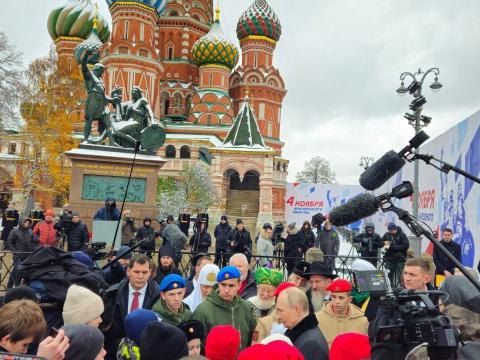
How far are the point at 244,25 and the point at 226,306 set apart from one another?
1870 inches

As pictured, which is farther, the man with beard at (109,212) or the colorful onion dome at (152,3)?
the colorful onion dome at (152,3)

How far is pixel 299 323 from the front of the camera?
3.12m

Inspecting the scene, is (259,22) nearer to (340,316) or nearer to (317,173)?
(317,173)

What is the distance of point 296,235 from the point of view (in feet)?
34.3

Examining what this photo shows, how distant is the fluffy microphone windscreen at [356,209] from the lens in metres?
3.01

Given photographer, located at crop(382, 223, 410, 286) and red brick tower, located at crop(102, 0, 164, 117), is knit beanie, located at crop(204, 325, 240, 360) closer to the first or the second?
photographer, located at crop(382, 223, 410, 286)

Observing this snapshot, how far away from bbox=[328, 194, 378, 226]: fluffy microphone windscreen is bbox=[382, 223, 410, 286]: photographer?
18.1 ft

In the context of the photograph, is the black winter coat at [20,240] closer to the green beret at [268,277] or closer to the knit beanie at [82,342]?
the green beret at [268,277]

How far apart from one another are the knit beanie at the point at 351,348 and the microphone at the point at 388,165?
1.07m

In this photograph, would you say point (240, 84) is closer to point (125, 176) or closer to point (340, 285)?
point (125, 176)

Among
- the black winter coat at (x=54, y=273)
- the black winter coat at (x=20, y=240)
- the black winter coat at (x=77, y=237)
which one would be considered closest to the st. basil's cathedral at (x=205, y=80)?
the black winter coat at (x=77, y=237)

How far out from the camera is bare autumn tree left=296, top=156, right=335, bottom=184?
219 feet

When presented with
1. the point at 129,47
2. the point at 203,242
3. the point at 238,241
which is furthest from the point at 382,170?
the point at 129,47

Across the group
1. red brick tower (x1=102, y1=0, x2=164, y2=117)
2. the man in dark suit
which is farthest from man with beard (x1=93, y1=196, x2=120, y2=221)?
red brick tower (x1=102, y1=0, x2=164, y2=117)
